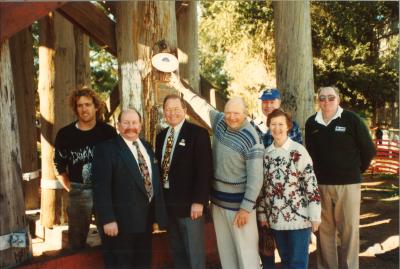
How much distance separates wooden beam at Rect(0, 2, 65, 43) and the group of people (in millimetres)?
775

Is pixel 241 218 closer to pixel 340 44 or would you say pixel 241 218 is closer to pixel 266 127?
pixel 266 127

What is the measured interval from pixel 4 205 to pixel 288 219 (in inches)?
80.5

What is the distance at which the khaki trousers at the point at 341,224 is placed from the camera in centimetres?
386

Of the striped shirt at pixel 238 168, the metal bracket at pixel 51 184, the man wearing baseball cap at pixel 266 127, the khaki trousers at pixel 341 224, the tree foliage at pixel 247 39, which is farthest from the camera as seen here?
the tree foliage at pixel 247 39

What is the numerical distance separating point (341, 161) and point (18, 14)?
8.78ft

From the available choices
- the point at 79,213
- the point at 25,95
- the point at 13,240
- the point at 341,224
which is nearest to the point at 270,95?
the point at 341,224

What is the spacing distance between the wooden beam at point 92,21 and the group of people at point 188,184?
56 cm

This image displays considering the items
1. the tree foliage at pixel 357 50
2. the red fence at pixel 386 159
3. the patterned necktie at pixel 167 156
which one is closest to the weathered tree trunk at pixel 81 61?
the patterned necktie at pixel 167 156

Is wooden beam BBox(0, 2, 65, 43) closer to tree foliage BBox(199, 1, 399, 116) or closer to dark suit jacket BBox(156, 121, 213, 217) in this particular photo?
dark suit jacket BBox(156, 121, 213, 217)

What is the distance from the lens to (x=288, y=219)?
11.0 ft

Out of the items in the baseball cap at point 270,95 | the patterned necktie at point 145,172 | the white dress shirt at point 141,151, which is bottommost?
the patterned necktie at point 145,172

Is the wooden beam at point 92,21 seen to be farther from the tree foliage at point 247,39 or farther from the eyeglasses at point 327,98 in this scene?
the tree foliage at point 247,39

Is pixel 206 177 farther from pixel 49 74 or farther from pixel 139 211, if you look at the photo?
pixel 49 74

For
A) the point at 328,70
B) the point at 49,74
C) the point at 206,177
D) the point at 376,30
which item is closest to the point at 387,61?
the point at 376,30
